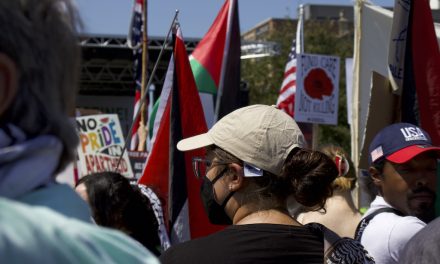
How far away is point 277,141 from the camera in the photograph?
262cm

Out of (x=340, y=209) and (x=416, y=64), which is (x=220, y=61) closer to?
(x=416, y=64)

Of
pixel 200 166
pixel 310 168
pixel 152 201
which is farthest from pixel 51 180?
pixel 152 201

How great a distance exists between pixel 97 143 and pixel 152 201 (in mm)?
4099

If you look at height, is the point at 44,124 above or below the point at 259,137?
above

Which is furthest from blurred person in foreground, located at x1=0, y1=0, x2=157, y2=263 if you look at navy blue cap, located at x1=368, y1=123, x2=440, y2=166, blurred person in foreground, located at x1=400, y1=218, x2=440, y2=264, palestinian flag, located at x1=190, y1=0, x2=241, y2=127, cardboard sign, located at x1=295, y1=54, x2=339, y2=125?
cardboard sign, located at x1=295, y1=54, x2=339, y2=125

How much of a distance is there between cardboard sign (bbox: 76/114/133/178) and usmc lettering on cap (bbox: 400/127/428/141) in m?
4.38

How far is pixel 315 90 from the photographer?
9672 millimetres

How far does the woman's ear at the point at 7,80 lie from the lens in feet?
3.47

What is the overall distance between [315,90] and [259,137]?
7157 mm

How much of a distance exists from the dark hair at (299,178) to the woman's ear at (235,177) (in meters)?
0.02

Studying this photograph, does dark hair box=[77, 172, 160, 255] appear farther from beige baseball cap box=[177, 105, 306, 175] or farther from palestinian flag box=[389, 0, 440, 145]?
palestinian flag box=[389, 0, 440, 145]

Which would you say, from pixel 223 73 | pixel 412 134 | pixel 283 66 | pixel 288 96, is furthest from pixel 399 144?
pixel 283 66

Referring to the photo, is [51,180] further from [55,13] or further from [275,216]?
[275,216]

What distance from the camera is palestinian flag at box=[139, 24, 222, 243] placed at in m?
4.61
